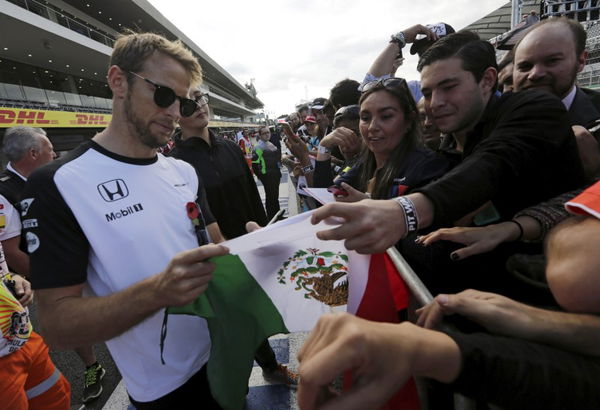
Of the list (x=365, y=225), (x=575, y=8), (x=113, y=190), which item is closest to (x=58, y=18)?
(x=113, y=190)

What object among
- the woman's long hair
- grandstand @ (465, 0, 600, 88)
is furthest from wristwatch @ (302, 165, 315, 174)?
grandstand @ (465, 0, 600, 88)

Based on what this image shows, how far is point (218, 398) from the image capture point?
3.69 feet

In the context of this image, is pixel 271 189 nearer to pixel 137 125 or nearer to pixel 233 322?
pixel 137 125

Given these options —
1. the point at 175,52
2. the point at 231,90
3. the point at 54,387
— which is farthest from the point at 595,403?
the point at 231,90

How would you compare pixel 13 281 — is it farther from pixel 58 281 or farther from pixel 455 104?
pixel 455 104

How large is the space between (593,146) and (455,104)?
0.66 m

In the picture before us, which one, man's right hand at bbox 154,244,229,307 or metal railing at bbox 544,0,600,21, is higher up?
metal railing at bbox 544,0,600,21

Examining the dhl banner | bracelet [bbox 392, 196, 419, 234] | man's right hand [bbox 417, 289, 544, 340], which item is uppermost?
the dhl banner

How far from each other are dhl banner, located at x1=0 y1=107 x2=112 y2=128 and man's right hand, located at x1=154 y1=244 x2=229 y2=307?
53.9ft

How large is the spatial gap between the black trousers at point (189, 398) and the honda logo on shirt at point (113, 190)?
37.3 inches

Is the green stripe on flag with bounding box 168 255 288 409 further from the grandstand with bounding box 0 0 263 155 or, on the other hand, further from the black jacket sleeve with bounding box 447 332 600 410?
the grandstand with bounding box 0 0 263 155

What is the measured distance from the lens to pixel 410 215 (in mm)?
1028

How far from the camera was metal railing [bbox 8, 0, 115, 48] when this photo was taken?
1606 cm

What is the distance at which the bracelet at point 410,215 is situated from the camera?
102 cm
